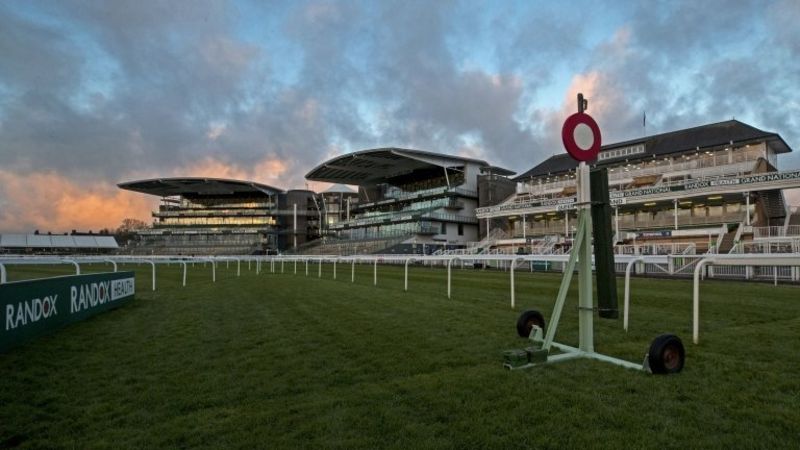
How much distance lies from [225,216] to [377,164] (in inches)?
1888

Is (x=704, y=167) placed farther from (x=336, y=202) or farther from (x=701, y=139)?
(x=336, y=202)

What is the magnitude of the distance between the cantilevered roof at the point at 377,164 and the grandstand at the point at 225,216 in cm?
2500

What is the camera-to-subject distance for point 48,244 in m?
86.4

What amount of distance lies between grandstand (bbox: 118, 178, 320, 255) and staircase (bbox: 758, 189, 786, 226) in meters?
80.8

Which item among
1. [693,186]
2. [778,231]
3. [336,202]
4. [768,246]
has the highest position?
[336,202]

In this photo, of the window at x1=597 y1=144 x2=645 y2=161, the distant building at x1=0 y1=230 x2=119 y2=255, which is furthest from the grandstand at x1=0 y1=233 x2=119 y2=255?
the window at x1=597 y1=144 x2=645 y2=161

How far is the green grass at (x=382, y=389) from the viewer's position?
312cm

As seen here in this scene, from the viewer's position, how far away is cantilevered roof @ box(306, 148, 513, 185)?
69.4 m

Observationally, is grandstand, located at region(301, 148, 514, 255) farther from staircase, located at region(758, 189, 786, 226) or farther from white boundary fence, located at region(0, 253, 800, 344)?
staircase, located at region(758, 189, 786, 226)

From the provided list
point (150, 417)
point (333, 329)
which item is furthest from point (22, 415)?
point (333, 329)

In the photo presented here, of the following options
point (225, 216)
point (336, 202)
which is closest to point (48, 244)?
point (225, 216)

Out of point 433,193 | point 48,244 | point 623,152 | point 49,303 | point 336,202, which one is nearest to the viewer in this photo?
point 49,303

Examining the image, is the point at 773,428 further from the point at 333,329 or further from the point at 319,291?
the point at 319,291

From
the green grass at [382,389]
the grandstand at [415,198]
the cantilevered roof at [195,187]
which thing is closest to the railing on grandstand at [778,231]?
the green grass at [382,389]
